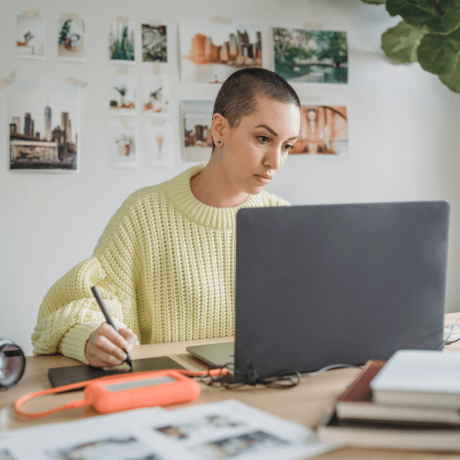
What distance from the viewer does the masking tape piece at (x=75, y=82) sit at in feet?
6.48

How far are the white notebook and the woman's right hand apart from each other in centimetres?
42

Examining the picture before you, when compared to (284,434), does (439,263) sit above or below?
above

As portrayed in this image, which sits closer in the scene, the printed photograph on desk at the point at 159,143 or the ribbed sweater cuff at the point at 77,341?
the ribbed sweater cuff at the point at 77,341

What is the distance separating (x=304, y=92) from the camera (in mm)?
2309

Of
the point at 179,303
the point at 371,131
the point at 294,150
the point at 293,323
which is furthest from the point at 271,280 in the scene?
the point at 371,131

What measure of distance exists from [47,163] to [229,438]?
5.52ft

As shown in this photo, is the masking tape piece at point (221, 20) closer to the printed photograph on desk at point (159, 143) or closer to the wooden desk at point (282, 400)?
the printed photograph on desk at point (159, 143)

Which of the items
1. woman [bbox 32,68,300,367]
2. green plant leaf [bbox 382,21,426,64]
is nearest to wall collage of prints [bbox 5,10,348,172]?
green plant leaf [bbox 382,21,426,64]

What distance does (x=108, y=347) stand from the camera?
2.57 ft

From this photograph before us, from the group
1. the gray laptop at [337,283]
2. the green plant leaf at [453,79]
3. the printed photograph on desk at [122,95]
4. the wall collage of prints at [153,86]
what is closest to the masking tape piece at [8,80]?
the wall collage of prints at [153,86]

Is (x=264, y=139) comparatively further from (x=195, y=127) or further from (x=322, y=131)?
(x=322, y=131)

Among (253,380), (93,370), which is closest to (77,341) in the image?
(93,370)

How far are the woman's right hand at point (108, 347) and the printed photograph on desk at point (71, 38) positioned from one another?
151 centimetres

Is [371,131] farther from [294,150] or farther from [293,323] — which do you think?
[293,323]
